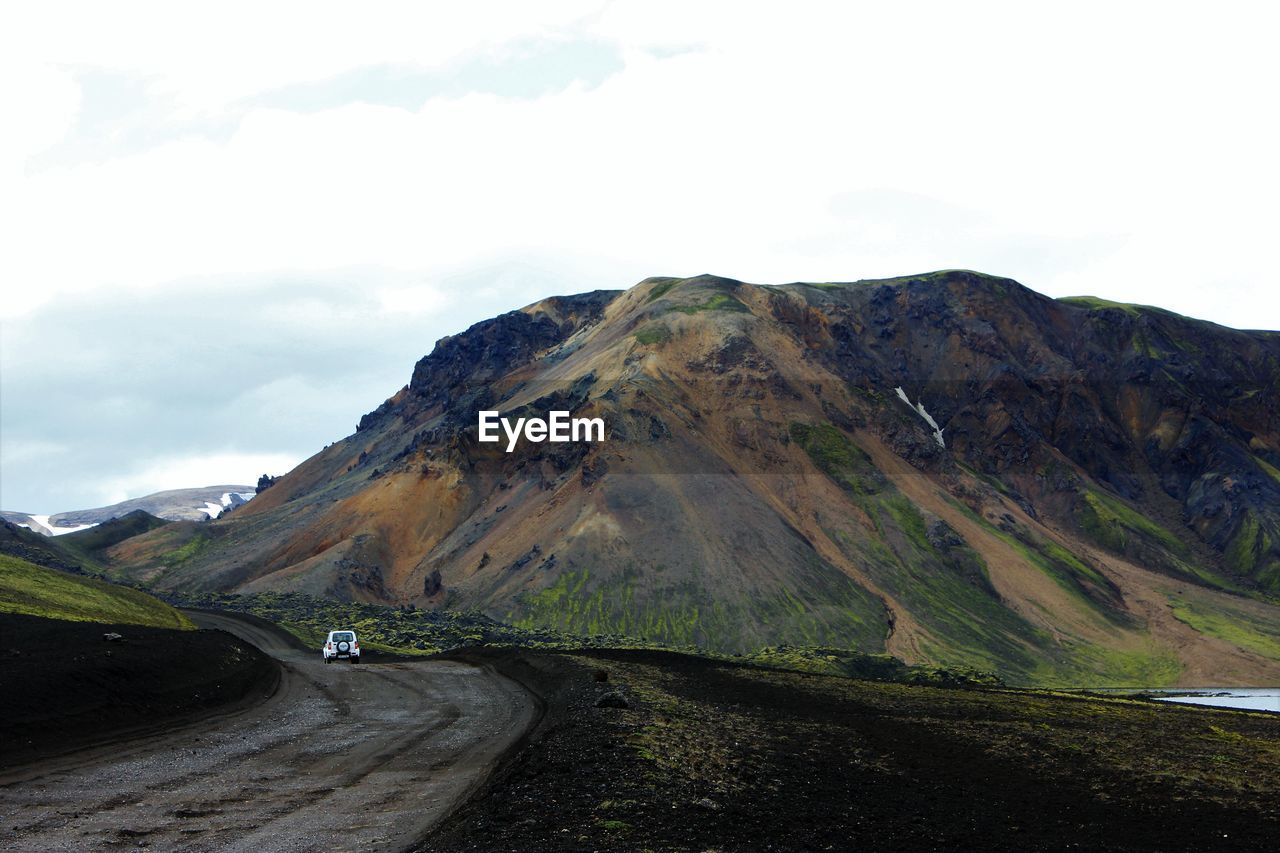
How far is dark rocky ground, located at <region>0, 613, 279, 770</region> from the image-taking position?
1300 inches

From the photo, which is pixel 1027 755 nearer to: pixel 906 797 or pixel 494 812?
pixel 906 797

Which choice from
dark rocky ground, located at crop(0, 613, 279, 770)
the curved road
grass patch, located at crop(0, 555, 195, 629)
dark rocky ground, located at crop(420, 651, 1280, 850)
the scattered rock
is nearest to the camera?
dark rocky ground, located at crop(420, 651, 1280, 850)

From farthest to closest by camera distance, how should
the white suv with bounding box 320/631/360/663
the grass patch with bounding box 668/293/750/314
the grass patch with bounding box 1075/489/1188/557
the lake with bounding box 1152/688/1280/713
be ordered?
the grass patch with bounding box 668/293/750/314
the grass patch with bounding box 1075/489/1188/557
the lake with bounding box 1152/688/1280/713
the white suv with bounding box 320/631/360/663

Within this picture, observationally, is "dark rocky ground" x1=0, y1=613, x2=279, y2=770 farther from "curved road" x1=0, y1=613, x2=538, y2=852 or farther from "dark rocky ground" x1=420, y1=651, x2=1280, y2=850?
"dark rocky ground" x1=420, y1=651, x2=1280, y2=850

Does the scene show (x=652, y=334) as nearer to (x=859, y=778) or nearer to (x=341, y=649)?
(x=341, y=649)

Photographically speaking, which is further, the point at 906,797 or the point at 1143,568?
the point at 1143,568

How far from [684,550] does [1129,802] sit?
109 m

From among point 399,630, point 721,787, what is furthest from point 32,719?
point 399,630

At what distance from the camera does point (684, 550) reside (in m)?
138

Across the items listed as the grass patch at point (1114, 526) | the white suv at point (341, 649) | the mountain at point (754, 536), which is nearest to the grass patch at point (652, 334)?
the mountain at point (754, 536)

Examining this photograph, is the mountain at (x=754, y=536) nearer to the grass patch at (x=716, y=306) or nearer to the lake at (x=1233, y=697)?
the grass patch at (x=716, y=306)

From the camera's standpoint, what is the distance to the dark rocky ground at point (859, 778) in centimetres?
2269

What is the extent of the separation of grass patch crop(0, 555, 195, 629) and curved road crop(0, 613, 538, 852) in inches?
957

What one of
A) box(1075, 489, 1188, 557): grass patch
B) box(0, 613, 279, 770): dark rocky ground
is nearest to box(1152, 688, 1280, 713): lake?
box(1075, 489, 1188, 557): grass patch
